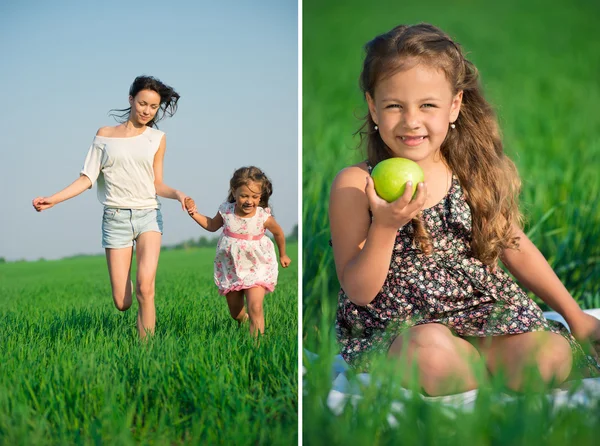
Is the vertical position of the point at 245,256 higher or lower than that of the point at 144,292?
higher

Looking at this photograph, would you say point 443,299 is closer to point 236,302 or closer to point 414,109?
point 414,109

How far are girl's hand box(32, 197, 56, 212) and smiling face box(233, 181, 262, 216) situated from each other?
0.60 meters

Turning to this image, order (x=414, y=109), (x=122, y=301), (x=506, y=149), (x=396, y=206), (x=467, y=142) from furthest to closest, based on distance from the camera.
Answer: (x=506, y=149)
(x=122, y=301)
(x=467, y=142)
(x=414, y=109)
(x=396, y=206)

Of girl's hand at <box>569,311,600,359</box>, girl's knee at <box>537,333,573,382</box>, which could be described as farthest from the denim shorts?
girl's hand at <box>569,311,600,359</box>

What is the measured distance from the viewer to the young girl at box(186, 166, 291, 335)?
2449 mm

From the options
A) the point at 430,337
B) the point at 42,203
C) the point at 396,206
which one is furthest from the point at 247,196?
the point at 430,337

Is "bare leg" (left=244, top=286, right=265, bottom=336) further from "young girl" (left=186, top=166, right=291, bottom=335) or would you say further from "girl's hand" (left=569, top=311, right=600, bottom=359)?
"girl's hand" (left=569, top=311, right=600, bottom=359)

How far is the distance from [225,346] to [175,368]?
25 cm

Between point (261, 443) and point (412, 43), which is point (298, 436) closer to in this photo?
point (261, 443)

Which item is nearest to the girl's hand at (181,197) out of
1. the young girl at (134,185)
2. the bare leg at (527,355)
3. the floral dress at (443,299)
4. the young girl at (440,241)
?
the young girl at (134,185)

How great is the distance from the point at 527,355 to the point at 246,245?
1.02 m

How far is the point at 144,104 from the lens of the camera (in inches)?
88.1

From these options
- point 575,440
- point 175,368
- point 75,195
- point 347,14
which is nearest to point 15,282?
point 75,195

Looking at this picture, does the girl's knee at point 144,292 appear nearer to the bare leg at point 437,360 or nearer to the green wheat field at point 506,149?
the green wheat field at point 506,149
